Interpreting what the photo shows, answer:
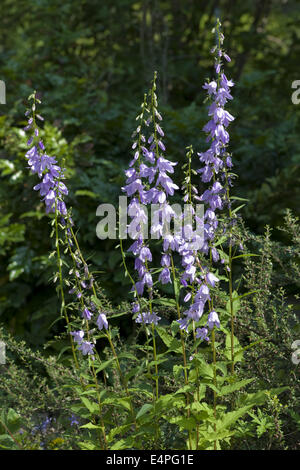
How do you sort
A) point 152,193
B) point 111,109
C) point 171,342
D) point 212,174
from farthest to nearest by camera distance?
point 111,109 < point 171,342 < point 212,174 < point 152,193

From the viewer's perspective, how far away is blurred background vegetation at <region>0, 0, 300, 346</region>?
4.26m

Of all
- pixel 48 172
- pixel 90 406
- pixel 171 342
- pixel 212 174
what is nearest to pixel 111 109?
pixel 48 172

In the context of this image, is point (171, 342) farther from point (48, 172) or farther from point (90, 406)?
point (48, 172)

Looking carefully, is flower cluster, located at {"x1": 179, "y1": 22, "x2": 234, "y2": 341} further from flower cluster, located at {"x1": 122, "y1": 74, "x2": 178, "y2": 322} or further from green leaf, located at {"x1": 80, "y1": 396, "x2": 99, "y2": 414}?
green leaf, located at {"x1": 80, "y1": 396, "x2": 99, "y2": 414}

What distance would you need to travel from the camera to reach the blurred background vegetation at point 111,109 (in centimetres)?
426

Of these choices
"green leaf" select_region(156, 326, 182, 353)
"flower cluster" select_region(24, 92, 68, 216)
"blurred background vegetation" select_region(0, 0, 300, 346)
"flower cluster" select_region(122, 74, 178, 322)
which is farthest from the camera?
"blurred background vegetation" select_region(0, 0, 300, 346)

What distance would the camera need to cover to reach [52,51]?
20.5 ft

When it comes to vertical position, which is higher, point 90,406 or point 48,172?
point 48,172

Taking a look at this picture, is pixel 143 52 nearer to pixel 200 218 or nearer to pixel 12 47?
pixel 12 47

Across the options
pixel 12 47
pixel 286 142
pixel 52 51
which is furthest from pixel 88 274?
pixel 12 47

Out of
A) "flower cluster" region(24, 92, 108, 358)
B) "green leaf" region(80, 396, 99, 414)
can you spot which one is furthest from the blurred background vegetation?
"green leaf" region(80, 396, 99, 414)

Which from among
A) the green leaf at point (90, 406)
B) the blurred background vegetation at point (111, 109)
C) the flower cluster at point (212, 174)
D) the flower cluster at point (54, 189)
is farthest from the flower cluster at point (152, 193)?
the blurred background vegetation at point (111, 109)

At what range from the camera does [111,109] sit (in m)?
5.37
